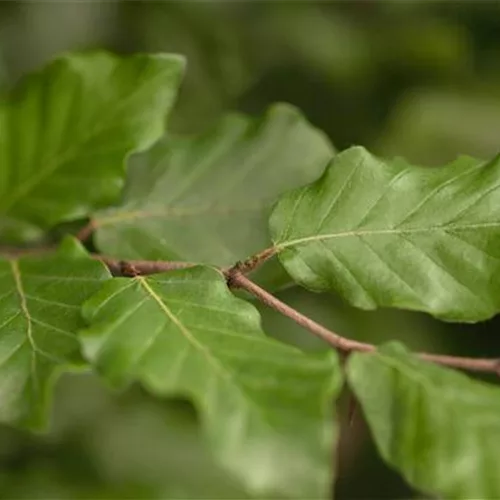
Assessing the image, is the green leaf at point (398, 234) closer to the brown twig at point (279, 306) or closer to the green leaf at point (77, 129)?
the brown twig at point (279, 306)

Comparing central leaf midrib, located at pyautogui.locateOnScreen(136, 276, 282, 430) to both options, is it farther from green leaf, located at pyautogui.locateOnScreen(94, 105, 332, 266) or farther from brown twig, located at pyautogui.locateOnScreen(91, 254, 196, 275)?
green leaf, located at pyautogui.locateOnScreen(94, 105, 332, 266)

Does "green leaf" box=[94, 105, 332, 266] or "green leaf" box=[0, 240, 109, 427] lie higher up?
"green leaf" box=[0, 240, 109, 427]

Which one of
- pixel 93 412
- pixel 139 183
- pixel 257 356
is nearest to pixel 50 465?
pixel 93 412

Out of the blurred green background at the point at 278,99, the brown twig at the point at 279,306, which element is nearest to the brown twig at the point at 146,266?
the brown twig at the point at 279,306

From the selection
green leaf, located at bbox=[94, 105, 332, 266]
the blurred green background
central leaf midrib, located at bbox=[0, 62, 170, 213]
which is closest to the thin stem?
green leaf, located at bbox=[94, 105, 332, 266]

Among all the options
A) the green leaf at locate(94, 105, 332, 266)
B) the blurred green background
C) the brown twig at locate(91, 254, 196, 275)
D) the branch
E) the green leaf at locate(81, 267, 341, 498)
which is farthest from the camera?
the blurred green background

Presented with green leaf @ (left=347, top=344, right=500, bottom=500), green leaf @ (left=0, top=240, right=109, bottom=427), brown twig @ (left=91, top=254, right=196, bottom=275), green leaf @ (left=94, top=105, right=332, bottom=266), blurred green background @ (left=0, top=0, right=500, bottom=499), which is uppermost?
green leaf @ (left=347, top=344, right=500, bottom=500)

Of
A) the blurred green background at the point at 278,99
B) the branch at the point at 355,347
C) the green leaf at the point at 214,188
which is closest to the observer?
the branch at the point at 355,347

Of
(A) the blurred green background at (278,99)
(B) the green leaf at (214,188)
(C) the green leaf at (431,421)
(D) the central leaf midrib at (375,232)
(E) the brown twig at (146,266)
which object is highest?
(D) the central leaf midrib at (375,232)
